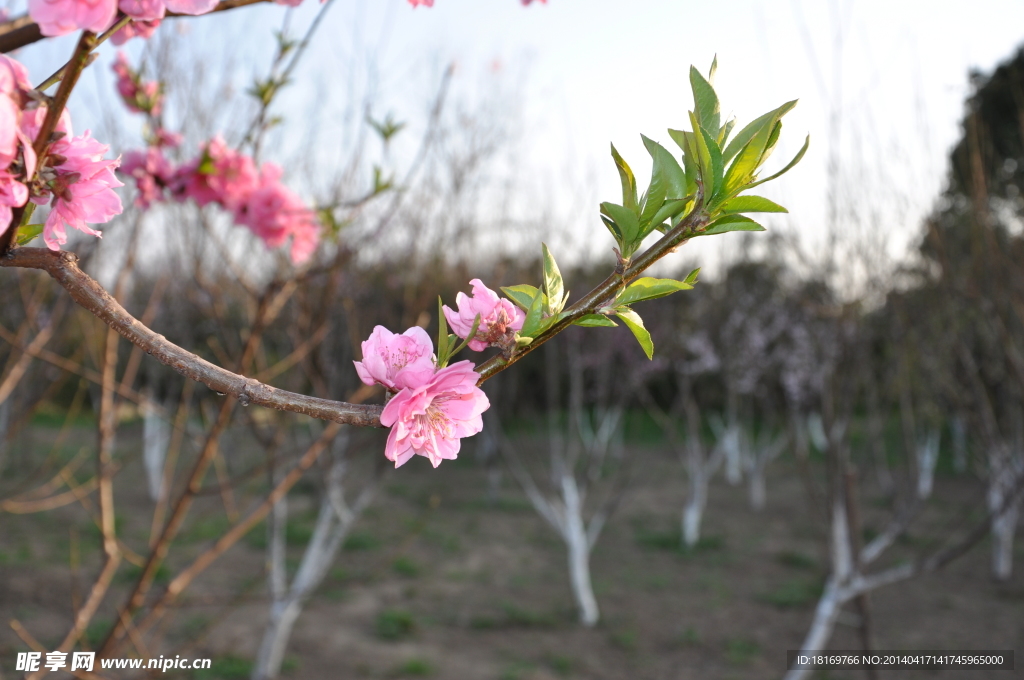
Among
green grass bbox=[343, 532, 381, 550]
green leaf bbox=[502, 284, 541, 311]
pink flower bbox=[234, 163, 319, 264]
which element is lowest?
green grass bbox=[343, 532, 381, 550]

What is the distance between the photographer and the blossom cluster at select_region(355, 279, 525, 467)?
0.51 metres

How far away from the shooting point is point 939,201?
11.3 ft

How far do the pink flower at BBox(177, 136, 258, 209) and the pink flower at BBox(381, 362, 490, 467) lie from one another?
1.38m

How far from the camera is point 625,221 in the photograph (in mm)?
566

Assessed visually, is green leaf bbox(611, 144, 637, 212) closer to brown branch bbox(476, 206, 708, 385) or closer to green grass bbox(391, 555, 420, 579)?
brown branch bbox(476, 206, 708, 385)

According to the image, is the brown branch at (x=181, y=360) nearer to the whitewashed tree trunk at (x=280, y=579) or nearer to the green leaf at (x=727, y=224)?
the green leaf at (x=727, y=224)

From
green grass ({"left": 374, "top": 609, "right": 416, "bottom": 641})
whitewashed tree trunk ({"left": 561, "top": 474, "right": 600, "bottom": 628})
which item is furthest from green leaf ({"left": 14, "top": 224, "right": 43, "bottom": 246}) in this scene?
whitewashed tree trunk ({"left": 561, "top": 474, "right": 600, "bottom": 628})

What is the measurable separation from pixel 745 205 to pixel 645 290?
109mm

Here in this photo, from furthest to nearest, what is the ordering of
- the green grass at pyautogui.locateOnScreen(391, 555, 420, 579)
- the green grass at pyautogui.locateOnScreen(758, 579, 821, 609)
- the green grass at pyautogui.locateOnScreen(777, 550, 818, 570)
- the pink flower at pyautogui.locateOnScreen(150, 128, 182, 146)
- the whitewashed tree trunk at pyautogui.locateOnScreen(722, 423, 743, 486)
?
the whitewashed tree trunk at pyautogui.locateOnScreen(722, 423, 743, 486) < the green grass at pyautogui.locateOnScreen(777, 550, 818, 570) < the green grass at pyautogui.locateOnScreen(391, 555, 420, 579) < the green grass at pyautogui.locateOnScreen(758, 579, 821, 609) < the pink flower at pyautogui.locateOnScreen(150, 128, 182, 146)

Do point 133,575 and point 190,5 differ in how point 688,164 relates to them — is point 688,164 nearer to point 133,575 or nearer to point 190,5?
point 190,5

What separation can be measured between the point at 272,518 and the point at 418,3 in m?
3.58

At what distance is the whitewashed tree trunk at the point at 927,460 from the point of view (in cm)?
769

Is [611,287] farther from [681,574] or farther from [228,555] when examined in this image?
[228,555]

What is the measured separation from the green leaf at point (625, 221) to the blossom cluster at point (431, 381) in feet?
0.39
